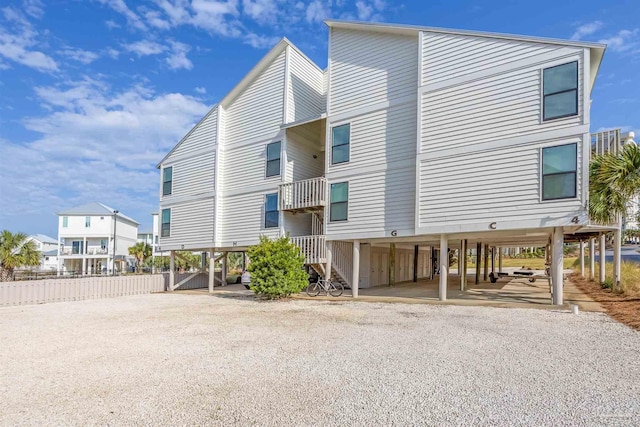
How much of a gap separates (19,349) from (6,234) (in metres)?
25.2

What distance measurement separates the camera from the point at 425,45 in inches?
520

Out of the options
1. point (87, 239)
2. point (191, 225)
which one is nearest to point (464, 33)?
point (191, 225)

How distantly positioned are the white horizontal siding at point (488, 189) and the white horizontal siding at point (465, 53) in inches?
110

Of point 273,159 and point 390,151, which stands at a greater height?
point 273,159

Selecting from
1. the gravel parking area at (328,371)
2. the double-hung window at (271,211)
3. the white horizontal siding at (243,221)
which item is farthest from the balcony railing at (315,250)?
the gravel parking area at (328,371)

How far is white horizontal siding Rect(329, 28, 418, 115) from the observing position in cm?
1390

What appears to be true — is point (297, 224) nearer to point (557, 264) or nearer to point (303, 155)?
point (303, 155)

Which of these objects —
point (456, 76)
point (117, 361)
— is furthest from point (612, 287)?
point (117, 361)

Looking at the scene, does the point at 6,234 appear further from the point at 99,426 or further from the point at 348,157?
the point at 99,426

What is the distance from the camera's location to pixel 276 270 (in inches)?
544

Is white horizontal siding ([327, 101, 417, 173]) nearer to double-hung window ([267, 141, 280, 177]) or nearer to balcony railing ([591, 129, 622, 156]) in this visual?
double-hung window ([267, 141, 280, 177])

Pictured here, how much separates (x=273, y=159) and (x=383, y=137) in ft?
17.7

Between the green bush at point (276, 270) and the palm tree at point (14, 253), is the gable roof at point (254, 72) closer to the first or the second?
the green bush at point (276, 270)

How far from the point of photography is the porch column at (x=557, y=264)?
35.5ft
